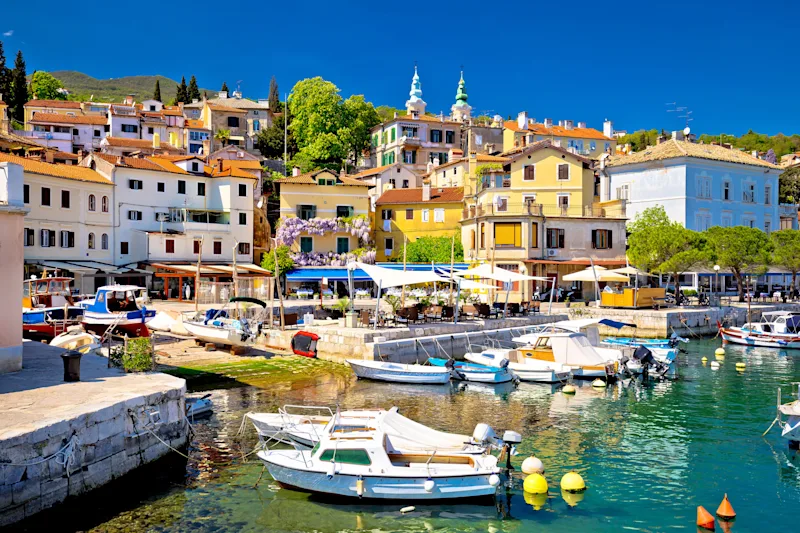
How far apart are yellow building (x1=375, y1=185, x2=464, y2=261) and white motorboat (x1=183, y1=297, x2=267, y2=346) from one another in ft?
102

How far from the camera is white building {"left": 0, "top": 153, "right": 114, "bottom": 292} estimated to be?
152 feet

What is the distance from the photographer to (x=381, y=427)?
15.2m

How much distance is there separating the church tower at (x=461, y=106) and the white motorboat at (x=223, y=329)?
79.2 metres

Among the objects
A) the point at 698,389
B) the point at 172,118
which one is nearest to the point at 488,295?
the point at 698,389

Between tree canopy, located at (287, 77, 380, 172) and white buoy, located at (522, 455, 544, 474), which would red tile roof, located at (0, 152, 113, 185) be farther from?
white buoy, located at (522, 455, 544, 474)

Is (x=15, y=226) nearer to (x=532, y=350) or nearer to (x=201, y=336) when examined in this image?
(x=201, y=336)

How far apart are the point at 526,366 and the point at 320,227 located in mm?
34479

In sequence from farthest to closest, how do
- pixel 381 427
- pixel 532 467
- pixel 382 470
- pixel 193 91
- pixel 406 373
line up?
pixel 193 91 < pixel 406 373 < pixel 532 467 < pixel 381 427 < pixel 382 470

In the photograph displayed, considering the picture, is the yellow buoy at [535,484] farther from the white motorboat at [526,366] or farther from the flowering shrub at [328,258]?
the flowering shrub at [328,258]

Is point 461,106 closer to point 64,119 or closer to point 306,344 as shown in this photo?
point 64,119

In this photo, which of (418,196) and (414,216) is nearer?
(414,216)

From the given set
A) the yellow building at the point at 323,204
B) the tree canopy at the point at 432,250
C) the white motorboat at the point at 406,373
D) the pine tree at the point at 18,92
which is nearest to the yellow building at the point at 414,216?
the tree canopy at the point at 432,250

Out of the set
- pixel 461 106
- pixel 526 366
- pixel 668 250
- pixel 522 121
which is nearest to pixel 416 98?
pixel 461 106

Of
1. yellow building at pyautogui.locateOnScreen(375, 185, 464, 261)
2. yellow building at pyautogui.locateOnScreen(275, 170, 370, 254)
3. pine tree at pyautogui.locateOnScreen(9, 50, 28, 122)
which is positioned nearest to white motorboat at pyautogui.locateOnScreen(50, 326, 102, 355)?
yellow building at pyautogui.locateOnScreen(275, 170, 370, 254)
